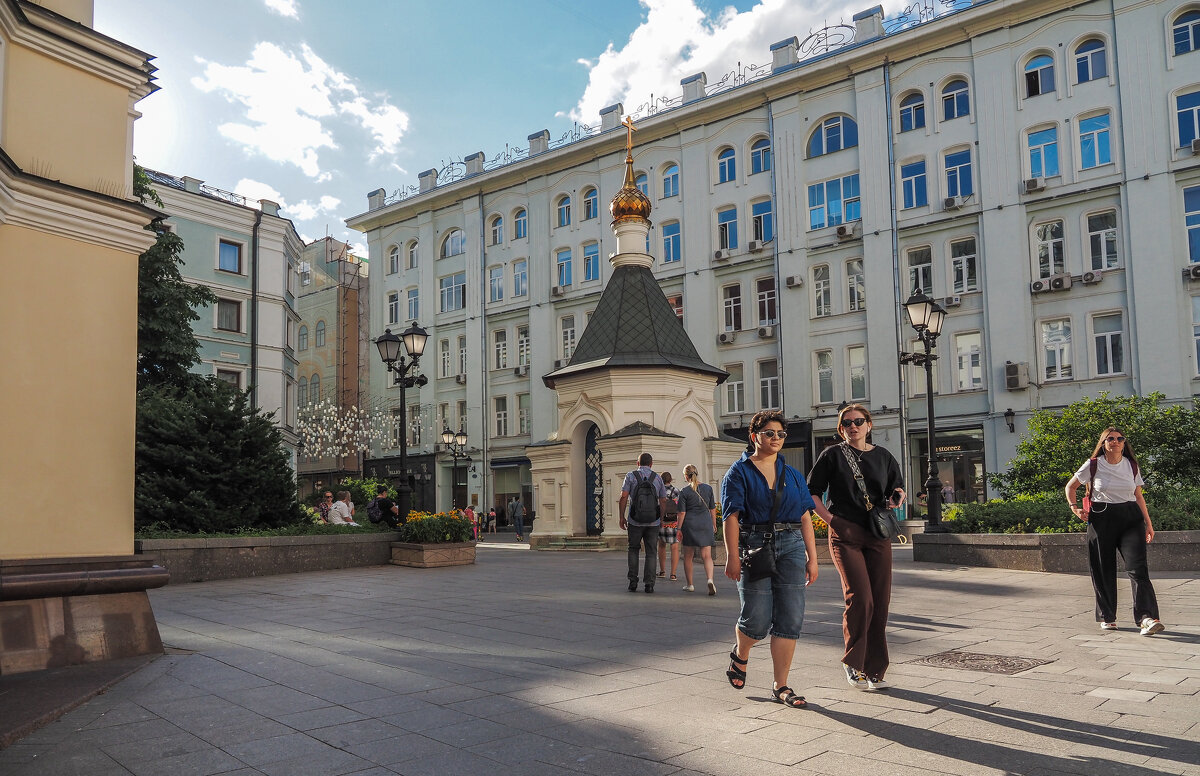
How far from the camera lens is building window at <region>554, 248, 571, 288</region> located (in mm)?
44250

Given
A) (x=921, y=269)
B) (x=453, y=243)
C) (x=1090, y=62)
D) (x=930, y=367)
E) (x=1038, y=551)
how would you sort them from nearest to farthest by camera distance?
(x=1038, y=551) < (x=930, y=367) < (x=1090, y=62) < (x=921, y=269) < (x=453, y=243)

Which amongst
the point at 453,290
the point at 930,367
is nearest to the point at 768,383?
the point at 453,290

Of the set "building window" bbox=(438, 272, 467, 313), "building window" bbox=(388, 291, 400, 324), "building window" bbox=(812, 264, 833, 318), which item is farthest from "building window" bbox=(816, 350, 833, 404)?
"building window" bbox=(388, 291, 400, 324)

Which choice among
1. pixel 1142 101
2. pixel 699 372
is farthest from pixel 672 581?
pixel 1142 101

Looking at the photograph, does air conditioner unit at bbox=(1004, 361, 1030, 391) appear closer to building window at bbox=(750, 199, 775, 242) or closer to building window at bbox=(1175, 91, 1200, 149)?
building window at bbox=(1175, 91, 1200, 149)

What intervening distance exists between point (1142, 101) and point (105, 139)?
103 feet

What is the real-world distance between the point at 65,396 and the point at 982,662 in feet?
23.7

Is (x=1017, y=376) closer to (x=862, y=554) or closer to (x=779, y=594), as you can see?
(x=862, y=554)

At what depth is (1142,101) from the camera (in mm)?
29906

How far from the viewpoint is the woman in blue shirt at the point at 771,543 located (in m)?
5.84

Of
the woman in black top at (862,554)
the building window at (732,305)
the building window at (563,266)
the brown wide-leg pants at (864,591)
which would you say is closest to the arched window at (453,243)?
the building window at (563,266)

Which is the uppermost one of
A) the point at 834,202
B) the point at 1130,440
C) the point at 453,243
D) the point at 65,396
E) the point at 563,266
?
the point at 453,243

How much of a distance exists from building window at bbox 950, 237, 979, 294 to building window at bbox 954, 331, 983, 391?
167 cm

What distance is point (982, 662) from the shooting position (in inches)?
281
